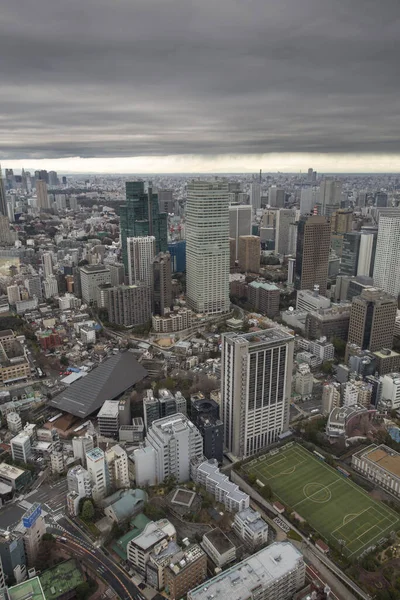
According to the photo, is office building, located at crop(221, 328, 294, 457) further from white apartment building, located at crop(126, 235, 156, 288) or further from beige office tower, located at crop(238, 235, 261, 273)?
beige office tower, located at crop(238, 235, 261, 273)

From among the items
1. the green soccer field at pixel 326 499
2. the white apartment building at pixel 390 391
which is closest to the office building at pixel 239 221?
the white apartment building at pixel 390 391

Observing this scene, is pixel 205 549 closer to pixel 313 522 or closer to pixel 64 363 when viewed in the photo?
pixel 313 522

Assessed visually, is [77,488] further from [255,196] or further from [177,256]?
[255,196]

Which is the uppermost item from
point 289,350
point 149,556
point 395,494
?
point 289,350

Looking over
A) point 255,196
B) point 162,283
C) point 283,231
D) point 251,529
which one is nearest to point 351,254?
point 283,231

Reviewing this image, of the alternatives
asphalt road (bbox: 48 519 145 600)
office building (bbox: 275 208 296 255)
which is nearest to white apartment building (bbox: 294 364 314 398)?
asphalt road (bbox: 48 519 145 600)

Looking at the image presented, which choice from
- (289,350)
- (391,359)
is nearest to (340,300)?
(391,359)

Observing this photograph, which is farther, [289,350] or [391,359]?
[391,359]
